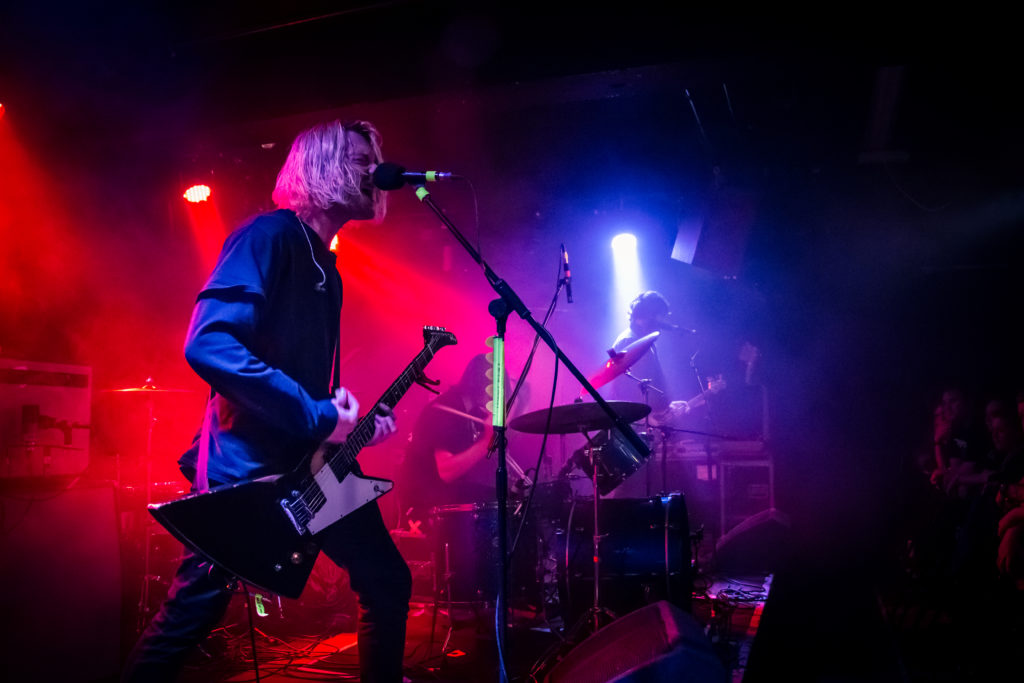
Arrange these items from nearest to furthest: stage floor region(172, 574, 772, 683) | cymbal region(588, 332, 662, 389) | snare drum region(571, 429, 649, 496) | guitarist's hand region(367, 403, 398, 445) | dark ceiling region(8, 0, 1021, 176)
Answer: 1. guitarist's hand region(367, 403, 398, 445)
2. dark ceiling region(8, 0, 1021, 176)
3. stage floor region(172, 574, 772, 683)
4. snare drum region(571, 429, 649, 496)
5. cymbal region(588, 332, 662, 389)

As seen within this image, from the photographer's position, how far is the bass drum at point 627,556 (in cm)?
452

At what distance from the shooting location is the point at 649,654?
8.24ft

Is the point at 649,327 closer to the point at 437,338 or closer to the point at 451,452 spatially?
the point at 451,452

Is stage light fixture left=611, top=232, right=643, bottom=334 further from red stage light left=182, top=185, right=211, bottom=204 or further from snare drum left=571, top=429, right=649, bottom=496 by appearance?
snare drum left=571, top=429, right=649, bottom=496

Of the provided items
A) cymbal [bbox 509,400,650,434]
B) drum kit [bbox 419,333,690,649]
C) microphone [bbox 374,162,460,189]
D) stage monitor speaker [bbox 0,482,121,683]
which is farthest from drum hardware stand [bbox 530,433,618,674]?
stage monitor speaker [bbox 0,482,121,683]

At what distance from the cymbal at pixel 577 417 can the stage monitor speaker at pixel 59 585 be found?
2.73 m

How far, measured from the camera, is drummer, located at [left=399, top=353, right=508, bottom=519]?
5.62 m

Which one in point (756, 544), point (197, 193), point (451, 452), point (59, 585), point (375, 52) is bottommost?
point (756, 544)

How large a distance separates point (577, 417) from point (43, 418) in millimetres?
3717

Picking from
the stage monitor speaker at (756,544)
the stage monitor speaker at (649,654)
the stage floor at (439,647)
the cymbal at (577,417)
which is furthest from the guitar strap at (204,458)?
the stage monitor speaker at (756,544)

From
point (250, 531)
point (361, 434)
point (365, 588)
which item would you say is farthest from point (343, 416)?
point (365, 588)

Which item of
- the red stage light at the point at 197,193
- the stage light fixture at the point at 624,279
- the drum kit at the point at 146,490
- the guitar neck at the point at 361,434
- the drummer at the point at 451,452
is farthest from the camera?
the stage light fixture at the point at 624,279

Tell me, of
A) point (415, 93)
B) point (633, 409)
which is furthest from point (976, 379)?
point (415, 93)

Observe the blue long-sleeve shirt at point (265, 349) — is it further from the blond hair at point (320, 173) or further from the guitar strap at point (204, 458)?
the blond hair at point (320, 173)
